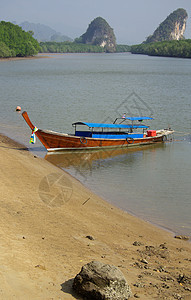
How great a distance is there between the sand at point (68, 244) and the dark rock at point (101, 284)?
333 millimetres

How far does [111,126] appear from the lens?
80.6ft

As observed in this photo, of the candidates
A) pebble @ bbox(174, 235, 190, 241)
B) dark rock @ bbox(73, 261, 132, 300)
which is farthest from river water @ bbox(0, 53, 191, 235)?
dark rock @ bbox(73, 261, 132, 300)

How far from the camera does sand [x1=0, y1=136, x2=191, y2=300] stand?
7871 mm

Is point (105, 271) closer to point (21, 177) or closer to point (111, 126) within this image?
point (21, 177)

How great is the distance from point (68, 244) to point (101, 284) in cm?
279

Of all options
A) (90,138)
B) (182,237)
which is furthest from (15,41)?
(182,237)

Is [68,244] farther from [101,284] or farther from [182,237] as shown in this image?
[182,237]

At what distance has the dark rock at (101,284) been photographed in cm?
727

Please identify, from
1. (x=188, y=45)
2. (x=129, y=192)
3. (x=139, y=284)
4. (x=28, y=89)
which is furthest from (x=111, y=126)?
(x=188, y=45)

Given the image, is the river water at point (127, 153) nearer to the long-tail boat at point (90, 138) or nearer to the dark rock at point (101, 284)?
the long-tail boat at point (90, 138)

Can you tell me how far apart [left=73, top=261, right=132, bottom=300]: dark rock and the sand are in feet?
1.09

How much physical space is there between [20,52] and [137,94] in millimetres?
107840

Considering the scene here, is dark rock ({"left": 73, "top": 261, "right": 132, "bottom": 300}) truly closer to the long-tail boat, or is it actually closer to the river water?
the river water

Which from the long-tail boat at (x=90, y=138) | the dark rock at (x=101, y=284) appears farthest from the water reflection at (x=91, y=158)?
the dark rock at (x=101, y=284)
